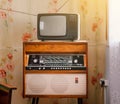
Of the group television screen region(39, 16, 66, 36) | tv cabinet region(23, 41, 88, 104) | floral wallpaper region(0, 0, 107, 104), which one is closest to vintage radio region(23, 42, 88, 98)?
tv cabinet region(23, 41, 88, 104)

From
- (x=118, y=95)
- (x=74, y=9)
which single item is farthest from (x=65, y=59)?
(x=74, y=9)

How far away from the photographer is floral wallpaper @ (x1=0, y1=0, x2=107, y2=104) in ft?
9.30

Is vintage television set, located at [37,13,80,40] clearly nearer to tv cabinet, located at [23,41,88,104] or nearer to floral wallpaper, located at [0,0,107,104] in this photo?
tv cabinet, located at [23,41,88,104]

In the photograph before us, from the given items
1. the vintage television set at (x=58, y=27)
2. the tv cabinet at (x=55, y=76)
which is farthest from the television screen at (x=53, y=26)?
the tv cabinet at (x=55, y=76)

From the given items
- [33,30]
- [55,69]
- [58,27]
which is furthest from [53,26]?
[33,30]

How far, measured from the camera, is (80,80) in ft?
7.54

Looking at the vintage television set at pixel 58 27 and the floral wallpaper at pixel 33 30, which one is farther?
the floral wallpaper at pixel 33 30

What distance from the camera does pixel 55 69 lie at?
7.55 ft

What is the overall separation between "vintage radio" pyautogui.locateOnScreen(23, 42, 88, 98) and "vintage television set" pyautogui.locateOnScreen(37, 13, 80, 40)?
9 centimetres

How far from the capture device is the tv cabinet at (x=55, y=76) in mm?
2301

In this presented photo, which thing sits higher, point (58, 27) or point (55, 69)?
point (58, 27)

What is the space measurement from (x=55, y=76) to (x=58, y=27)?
1.42ft

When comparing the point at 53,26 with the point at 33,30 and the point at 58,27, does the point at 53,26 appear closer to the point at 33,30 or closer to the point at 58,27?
the point at 58,27

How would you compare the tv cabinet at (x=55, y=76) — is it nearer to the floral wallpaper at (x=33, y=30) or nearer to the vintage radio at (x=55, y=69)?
the vintage radio at (x=55, y=69)
